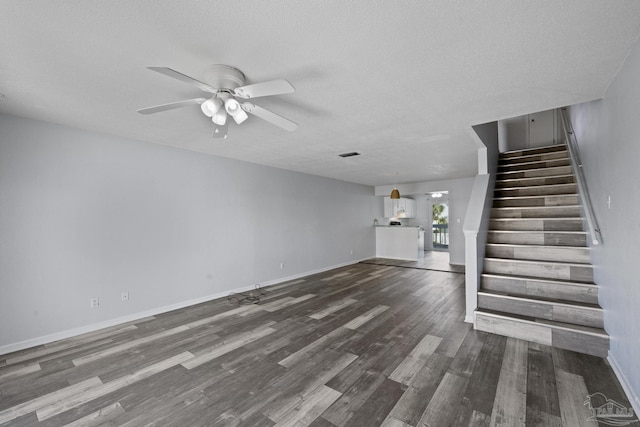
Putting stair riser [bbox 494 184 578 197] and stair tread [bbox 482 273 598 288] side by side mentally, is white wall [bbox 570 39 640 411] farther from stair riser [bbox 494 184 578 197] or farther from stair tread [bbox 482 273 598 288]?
stair riser [bbox 494 184 578 197]

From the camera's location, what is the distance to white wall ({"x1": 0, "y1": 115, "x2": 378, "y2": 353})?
9.28 feet

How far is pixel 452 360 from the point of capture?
246 cm

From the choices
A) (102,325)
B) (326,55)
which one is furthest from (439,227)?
(102,325)

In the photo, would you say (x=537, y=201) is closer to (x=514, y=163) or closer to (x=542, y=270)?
(x=542, y=270)

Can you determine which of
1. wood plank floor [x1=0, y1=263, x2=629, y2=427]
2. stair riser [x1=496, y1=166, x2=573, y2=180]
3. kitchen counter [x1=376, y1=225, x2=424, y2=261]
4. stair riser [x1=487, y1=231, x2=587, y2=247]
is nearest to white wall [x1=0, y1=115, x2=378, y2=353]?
wood plank floor [x1=0, y1=263, x2=629, y2=427]

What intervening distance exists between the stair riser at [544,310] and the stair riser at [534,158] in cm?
325

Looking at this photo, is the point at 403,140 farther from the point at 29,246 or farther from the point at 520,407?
the point at 29,246

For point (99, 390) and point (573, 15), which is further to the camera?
point (99, 390)

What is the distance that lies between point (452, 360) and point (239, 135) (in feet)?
11.6

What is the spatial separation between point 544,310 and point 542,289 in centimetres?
30

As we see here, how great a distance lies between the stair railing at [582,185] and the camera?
2.53 metres

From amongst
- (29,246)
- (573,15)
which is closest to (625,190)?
(573,15)
